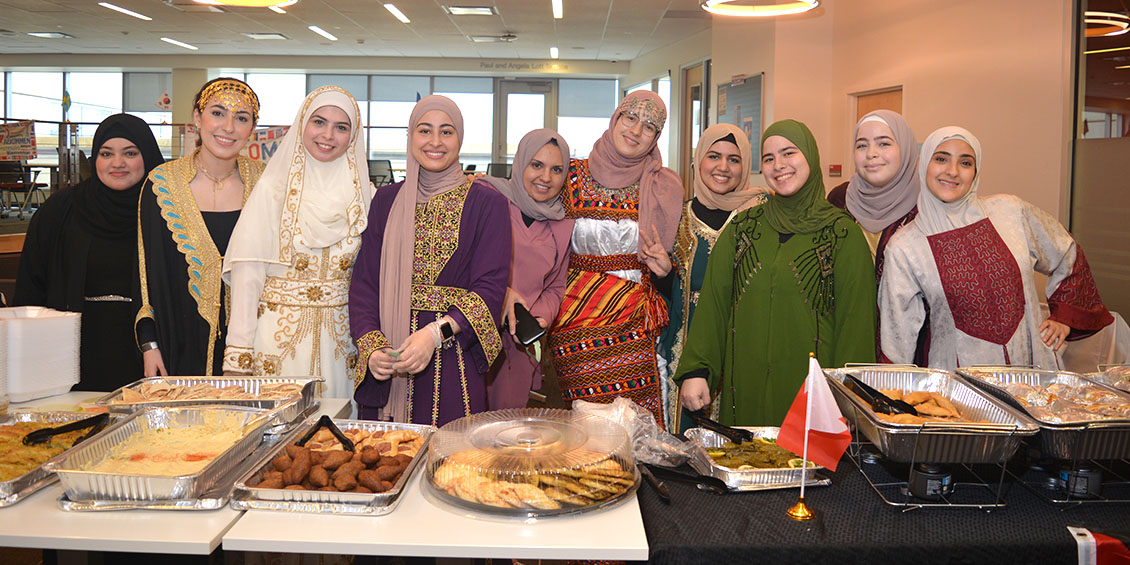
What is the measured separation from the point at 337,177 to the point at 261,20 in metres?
9.45

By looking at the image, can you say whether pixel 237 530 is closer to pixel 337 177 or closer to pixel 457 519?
pixel 457 519

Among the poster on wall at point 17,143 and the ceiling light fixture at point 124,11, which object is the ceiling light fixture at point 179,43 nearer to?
the ceiling light fixture at point 124,11

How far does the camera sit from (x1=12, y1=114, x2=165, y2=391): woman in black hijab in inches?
101

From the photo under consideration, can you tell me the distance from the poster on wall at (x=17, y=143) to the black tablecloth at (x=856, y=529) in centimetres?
587

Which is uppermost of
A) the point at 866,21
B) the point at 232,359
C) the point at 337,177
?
the point at 866,21

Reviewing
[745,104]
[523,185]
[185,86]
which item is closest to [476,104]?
[185,86]

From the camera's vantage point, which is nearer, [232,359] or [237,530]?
[237,530]

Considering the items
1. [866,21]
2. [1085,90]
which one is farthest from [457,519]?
[866,21]

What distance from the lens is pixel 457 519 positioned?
138 cm

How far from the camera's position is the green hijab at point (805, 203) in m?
2.20

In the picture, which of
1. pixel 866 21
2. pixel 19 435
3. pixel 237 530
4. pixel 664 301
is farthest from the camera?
pixel 866 21

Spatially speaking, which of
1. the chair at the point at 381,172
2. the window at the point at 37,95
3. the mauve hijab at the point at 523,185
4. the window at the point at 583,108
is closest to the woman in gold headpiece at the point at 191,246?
the mauve hijab at the point at 523,185

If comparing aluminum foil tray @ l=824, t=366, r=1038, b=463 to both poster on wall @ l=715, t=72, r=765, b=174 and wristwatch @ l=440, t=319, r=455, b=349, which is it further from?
poster on wall @ l=715, t=72, r=765, b=174

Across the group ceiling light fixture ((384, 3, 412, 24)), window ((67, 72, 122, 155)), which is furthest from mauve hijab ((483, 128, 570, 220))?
window ((67, 72, 122, 155))
